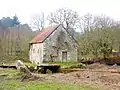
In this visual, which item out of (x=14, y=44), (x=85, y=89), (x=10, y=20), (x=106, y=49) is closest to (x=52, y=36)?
(x=106, y=49)

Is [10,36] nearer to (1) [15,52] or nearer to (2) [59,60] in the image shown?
(1) [15,52]

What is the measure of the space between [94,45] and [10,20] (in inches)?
2496

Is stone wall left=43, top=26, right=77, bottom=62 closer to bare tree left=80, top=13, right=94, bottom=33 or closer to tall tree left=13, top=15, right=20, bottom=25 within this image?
bare tree left=80, top=13, right=94, bottom=33

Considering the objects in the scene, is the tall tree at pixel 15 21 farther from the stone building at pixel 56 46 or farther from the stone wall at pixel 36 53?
Result: the stone building at pixel 56 46

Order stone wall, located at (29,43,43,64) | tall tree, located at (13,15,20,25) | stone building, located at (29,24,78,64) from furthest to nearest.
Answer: tall tree, located at (13,15,20,25) < stone wall, located at (29,43,43,64) < stone building, located at (29,24,78,64)

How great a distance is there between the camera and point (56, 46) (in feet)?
156

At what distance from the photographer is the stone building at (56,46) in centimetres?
4660

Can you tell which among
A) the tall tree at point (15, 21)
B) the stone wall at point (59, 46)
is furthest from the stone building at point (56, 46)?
the tall tree at point (15, 21)

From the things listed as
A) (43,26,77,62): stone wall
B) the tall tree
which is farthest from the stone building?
the tall tree

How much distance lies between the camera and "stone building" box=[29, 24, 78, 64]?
46.6m

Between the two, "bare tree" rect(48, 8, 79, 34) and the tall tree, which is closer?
"bare tree" rect(48, 8, 79, 34)

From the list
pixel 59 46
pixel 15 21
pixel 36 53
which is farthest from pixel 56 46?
pixel 15 21

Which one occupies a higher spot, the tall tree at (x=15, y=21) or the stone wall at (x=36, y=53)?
the tall tree at (x=15, y=21)

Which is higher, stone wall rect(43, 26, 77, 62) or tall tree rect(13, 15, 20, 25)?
tall tree rect(13, 15, 20, 25)
